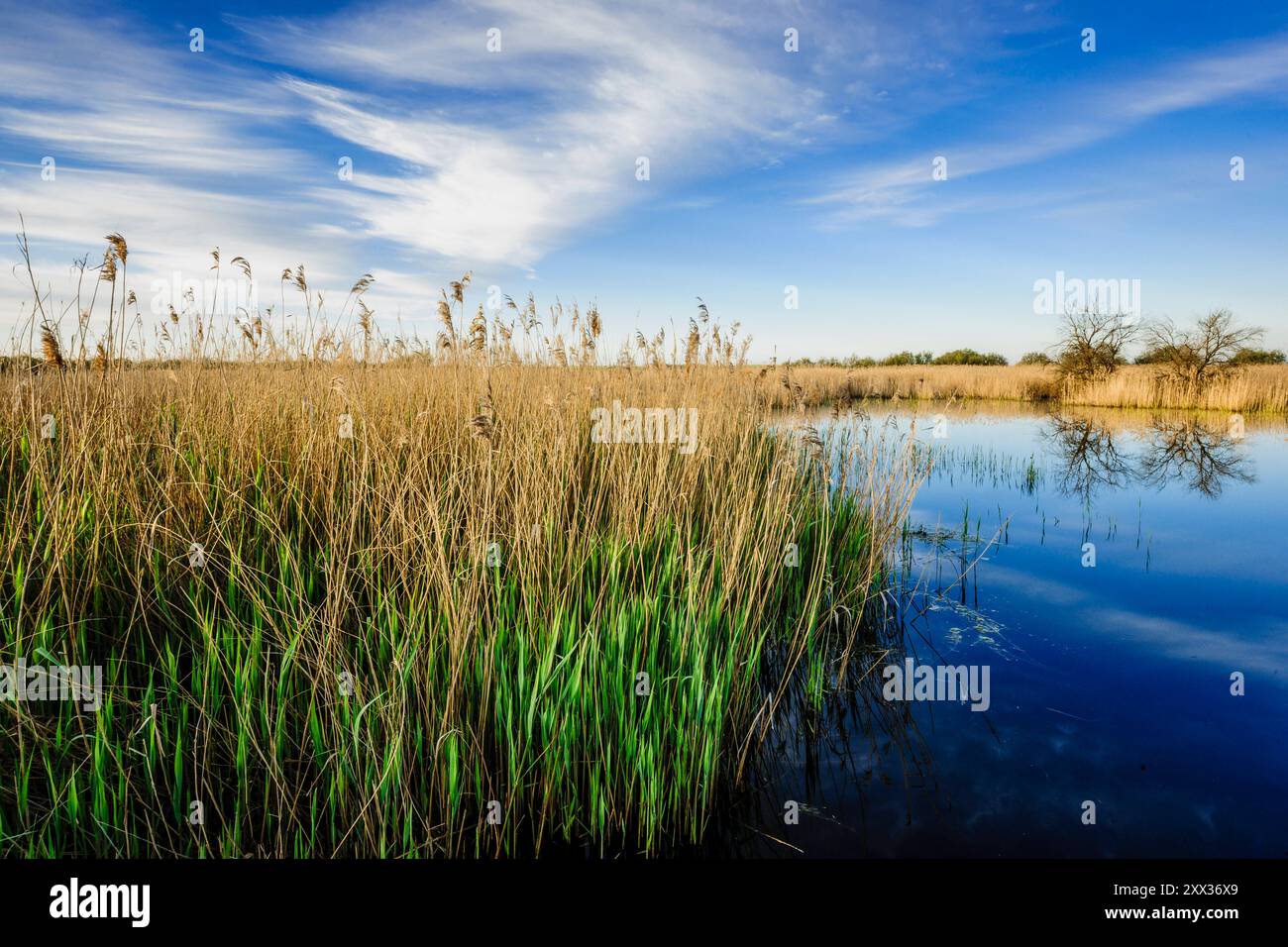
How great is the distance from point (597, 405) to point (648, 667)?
3.68 meters

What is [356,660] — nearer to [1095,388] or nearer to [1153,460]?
[1153,460]

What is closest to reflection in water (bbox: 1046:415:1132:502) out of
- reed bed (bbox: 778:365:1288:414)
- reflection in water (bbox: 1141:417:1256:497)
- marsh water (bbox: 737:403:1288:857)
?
reflection in water (bbox: 1141:417:1256:497)

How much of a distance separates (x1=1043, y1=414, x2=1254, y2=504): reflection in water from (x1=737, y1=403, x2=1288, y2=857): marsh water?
6.50 feet

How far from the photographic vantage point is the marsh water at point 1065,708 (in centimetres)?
299

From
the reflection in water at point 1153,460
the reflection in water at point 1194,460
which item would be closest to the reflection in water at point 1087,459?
the reflection in water at point 1153,460

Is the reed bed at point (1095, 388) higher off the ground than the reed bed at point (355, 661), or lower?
higher

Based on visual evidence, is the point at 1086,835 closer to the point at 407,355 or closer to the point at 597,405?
the point at 597,405

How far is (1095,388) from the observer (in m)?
26.4

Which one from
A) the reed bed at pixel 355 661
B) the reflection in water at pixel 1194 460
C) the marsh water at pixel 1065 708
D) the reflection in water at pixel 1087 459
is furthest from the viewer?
the reflection in water at pixel 1194 460

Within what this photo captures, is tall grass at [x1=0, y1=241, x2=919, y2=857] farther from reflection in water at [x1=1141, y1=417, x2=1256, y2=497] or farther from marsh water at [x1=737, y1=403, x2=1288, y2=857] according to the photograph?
reflection in water at [x1=1141, y1=417, x2=1256, y2=497]

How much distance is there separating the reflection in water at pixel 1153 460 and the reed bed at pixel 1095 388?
12.9ft

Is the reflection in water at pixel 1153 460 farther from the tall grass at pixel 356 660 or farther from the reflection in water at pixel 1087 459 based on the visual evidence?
the tall grass at pixel 356 660

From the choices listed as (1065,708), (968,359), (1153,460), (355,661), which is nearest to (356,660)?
(355,661)
